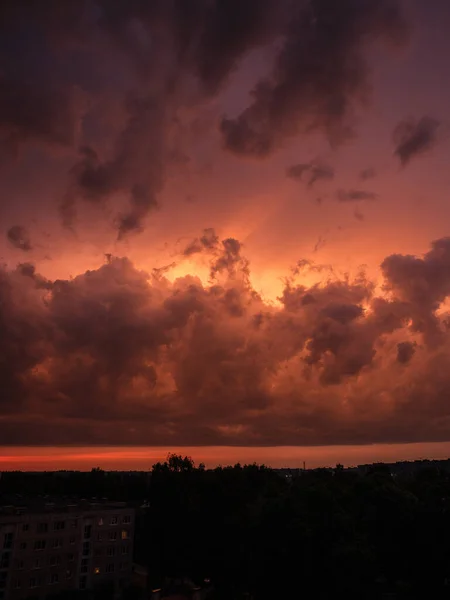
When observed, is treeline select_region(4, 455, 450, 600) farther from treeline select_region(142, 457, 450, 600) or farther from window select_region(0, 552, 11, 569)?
window select_region(0, 552, 11, 569)

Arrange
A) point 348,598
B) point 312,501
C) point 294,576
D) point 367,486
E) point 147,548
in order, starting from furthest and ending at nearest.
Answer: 1. point 147,548
2. point 367,486
3. point 312,501
4. point 294,576
5. point 348,598

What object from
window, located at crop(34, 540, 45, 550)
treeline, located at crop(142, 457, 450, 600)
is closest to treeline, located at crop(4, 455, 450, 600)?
treeline, located at crop(142, 457, 450, 600)

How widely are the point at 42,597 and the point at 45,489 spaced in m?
79.2

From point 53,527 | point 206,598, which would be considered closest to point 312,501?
point 206,598

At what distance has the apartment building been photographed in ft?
207

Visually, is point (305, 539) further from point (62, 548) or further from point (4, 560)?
point (4, 560)

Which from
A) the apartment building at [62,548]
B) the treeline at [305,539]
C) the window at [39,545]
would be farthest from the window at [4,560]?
the treeline at [305,539]

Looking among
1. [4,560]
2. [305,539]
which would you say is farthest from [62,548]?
[305,539]

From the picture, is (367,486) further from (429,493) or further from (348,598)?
(348,598)

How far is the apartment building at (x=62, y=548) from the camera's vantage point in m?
63.0

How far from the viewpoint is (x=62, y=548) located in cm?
6906

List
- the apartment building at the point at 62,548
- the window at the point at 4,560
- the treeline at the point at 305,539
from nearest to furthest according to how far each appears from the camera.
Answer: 1. the treeline at the point at 305,539
2. the window at the point at 4,560
3. the apartment building at the point at 62,548

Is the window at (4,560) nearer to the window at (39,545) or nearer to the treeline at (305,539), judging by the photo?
the window at (39,545)

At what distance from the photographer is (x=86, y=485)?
136 m
